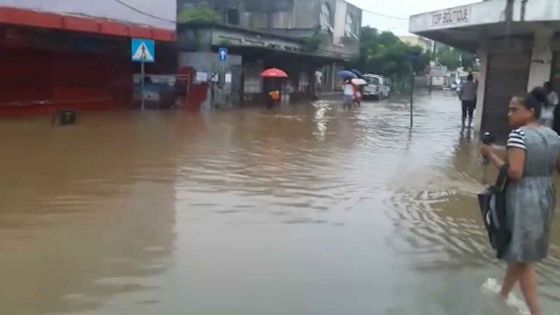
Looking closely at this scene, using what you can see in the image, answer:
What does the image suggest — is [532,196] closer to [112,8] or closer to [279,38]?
[112,8]

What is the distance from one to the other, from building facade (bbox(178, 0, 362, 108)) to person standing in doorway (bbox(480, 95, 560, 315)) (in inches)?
817

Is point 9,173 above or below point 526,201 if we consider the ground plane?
below

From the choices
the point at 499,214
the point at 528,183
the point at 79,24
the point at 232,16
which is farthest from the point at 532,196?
the point at 232,16

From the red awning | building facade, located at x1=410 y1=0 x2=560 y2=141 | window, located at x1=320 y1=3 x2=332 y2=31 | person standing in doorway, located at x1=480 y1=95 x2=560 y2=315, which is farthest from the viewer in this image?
window, located at x1=320 y1=3 x2=332 y2=31

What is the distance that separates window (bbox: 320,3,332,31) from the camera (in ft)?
146

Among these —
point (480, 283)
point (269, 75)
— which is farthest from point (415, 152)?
point (269, 75)

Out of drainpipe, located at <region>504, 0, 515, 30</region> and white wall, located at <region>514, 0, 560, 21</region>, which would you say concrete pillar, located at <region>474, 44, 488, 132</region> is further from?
white wall, located at <region>514, 0, 560, 21</region>

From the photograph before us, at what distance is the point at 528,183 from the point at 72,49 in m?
18.0

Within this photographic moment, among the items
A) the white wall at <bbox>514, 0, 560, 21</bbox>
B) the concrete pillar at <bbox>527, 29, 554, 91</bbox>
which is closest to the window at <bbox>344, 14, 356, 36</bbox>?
the concrete pillar at <bbox>527, 29, 554, 91</bbox>

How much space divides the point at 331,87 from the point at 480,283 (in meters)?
42.7

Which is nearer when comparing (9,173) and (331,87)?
(9,173)

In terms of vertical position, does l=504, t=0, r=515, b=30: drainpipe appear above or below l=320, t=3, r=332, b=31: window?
below

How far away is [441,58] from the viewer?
85.2 m

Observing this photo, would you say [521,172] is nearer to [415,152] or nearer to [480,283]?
[480,283]
